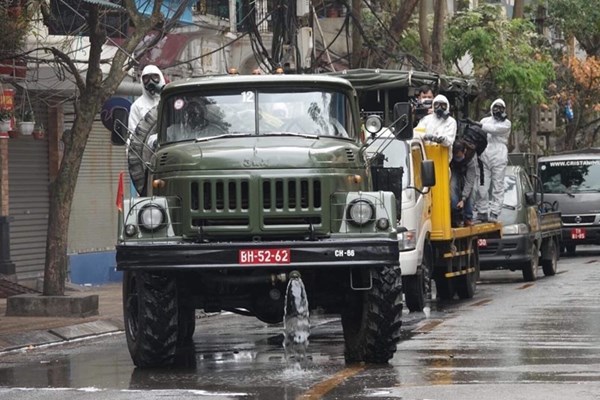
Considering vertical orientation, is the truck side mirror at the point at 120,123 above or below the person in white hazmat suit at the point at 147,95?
below

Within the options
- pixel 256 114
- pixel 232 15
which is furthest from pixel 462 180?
pixel 232 15

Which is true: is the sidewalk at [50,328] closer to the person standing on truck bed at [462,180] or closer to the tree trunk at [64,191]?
the tree trunk at [64,191]

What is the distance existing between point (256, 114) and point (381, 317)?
7.62ft

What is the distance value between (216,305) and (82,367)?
1.51 m

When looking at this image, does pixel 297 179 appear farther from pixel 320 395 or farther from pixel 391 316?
pixel 320 395

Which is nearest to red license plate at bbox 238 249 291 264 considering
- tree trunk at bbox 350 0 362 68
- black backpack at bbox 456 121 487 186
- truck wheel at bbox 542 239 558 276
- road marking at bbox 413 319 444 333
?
road marking at bbox 413 319 444 333

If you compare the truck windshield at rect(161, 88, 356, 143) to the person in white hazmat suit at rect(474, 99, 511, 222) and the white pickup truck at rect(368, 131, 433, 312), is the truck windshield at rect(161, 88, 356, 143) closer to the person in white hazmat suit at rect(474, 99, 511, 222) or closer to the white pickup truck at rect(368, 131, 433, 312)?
the white pickup truck at rect(368, 131, 433, 312)

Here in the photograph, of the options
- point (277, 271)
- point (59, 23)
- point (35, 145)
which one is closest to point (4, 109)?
point (59, 23)

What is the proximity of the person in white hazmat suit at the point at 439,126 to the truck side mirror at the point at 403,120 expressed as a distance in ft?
17.1

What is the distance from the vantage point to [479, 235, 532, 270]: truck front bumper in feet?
83.9

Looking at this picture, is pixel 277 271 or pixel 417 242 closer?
pixel 277 271

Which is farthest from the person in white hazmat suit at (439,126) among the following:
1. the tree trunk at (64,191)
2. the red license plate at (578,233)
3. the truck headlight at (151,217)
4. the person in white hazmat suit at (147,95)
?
the red license plate at (578,233)

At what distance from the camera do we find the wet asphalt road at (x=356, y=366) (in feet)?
37.9

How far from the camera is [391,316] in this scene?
1321cm
